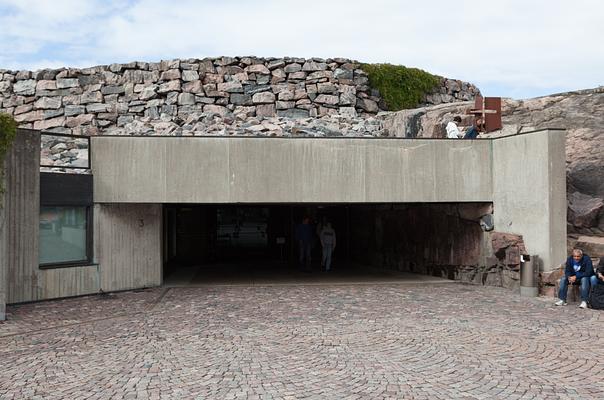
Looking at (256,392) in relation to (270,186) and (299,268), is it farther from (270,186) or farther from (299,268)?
(299,268)

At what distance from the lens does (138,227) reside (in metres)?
12.8

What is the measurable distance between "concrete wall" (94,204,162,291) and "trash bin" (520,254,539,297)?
25.6 feet

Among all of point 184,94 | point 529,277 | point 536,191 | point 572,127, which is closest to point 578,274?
point 529,277

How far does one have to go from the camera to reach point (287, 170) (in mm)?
12266

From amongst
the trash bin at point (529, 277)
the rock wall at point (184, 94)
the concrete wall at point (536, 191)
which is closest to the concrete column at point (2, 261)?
the rock wall at point (184, 94)

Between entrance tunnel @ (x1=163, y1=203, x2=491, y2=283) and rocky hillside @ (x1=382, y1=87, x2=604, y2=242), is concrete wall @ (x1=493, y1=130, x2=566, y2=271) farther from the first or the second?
rocky hillside @ (x1=382, y1=87, x2=604, y2=242)

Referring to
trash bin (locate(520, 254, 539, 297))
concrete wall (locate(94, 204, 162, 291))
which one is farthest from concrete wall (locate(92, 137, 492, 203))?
trash bin (locate(520, 254, 539, 297))

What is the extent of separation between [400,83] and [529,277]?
36.0 ft

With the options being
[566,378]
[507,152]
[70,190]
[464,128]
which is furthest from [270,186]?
[566,378]

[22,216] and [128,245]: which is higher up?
[22,216]

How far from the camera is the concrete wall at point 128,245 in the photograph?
12102 millimetres

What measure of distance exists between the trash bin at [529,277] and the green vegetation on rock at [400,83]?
32.7 feet

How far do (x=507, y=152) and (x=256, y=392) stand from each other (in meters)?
8.94

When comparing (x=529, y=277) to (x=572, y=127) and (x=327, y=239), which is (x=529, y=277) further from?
(x=327, y=239)
